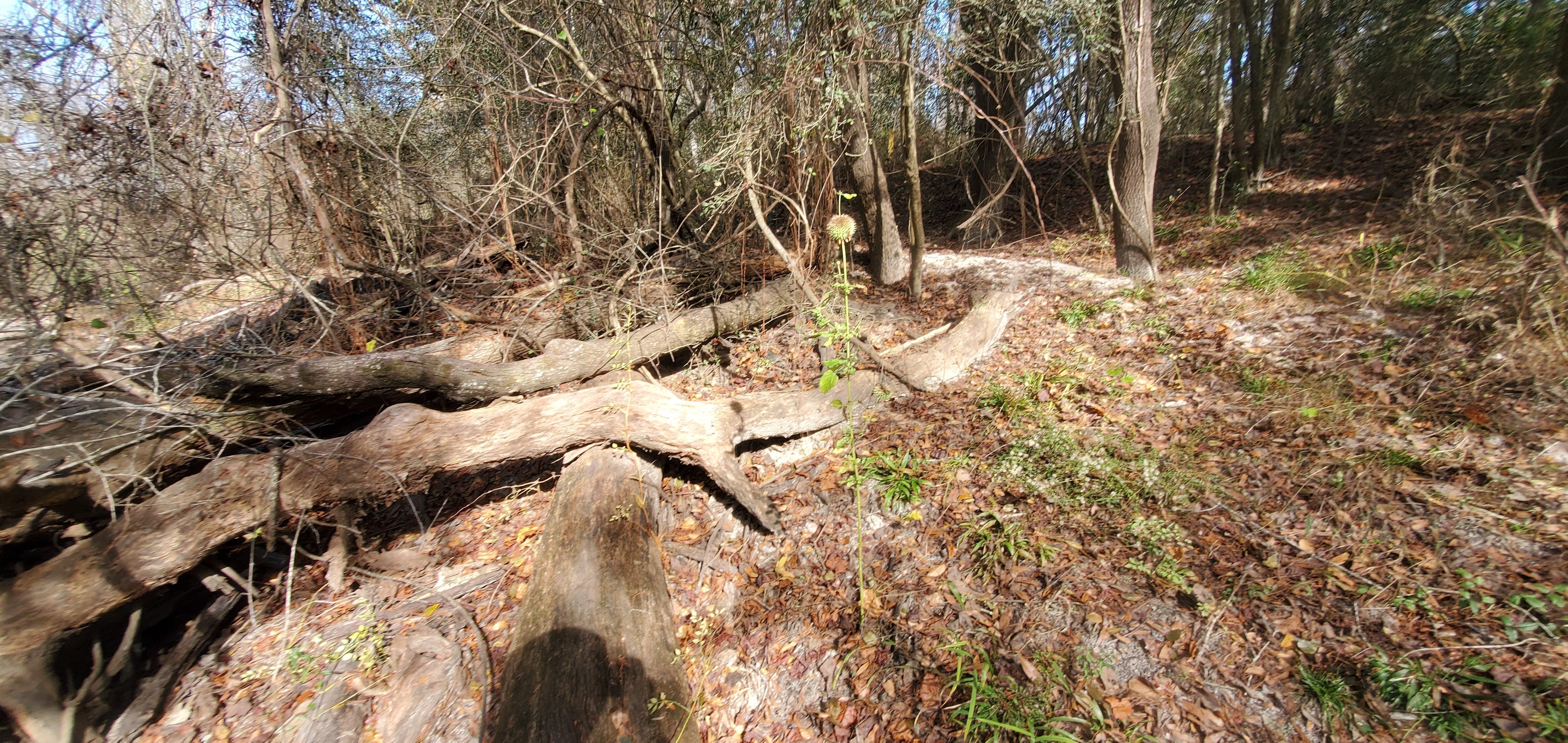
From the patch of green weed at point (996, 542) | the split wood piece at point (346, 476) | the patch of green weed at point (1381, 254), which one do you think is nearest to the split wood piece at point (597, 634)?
the split wood piece at point (346, 476)

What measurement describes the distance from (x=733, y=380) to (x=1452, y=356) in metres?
4.65

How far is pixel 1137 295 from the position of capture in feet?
16.8

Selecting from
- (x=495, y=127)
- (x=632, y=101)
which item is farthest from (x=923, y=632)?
(x=495, y=127)

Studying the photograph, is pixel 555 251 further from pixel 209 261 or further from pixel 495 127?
pixel 209 261

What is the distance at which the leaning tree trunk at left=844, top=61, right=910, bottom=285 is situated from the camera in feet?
17.9

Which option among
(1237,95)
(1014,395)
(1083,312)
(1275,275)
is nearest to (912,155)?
(1083,312)

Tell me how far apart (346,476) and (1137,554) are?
14.0 feet

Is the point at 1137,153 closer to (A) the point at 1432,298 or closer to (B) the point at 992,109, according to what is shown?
(B) the point at 992,109

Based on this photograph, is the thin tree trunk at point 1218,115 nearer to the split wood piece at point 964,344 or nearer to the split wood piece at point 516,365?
the split wood piece at point 964,344

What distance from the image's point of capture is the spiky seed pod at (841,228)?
274 centimetres

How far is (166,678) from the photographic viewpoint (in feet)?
10.1

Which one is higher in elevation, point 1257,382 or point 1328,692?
point 1257,382

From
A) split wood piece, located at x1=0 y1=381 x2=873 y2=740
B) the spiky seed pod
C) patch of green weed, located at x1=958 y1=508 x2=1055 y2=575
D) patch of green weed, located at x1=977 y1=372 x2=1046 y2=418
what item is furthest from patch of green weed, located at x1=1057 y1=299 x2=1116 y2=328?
the spiky seed pod

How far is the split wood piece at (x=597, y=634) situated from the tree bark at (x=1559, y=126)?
25.3 feet
